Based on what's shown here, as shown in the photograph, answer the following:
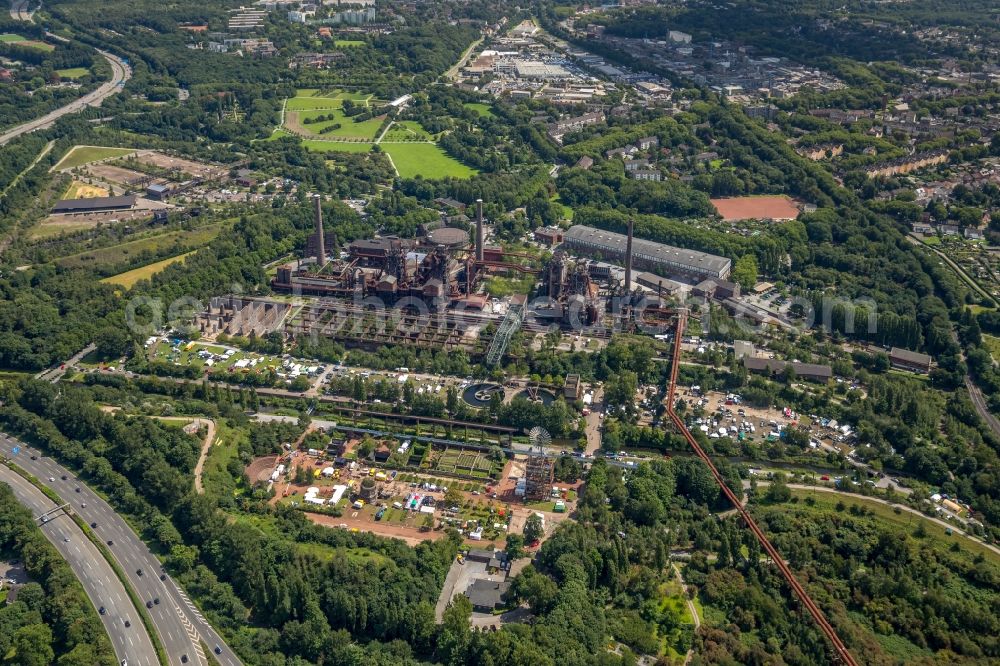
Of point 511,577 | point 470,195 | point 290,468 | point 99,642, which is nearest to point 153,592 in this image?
point 99,642

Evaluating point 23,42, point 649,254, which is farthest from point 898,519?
point 23,42

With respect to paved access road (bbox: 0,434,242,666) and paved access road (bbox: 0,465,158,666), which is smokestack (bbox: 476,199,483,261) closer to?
paved access road (bbox: 0,434,242,666)

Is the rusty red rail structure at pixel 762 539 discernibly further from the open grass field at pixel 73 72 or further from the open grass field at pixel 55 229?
the open grass field at pixel 73 72

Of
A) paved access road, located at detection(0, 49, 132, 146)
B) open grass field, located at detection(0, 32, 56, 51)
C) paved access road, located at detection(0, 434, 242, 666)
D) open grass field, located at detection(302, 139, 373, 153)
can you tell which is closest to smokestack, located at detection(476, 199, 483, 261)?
open grass field, located at detection(302, 139, 373, 153)

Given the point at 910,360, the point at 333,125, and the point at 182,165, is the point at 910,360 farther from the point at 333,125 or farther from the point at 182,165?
the point at 182,165

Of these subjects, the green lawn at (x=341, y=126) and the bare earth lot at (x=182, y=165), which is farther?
the green lawn at (x=341, y=126)

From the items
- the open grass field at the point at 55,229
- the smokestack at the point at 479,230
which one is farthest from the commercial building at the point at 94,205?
the smokestack at the point at 479,230
